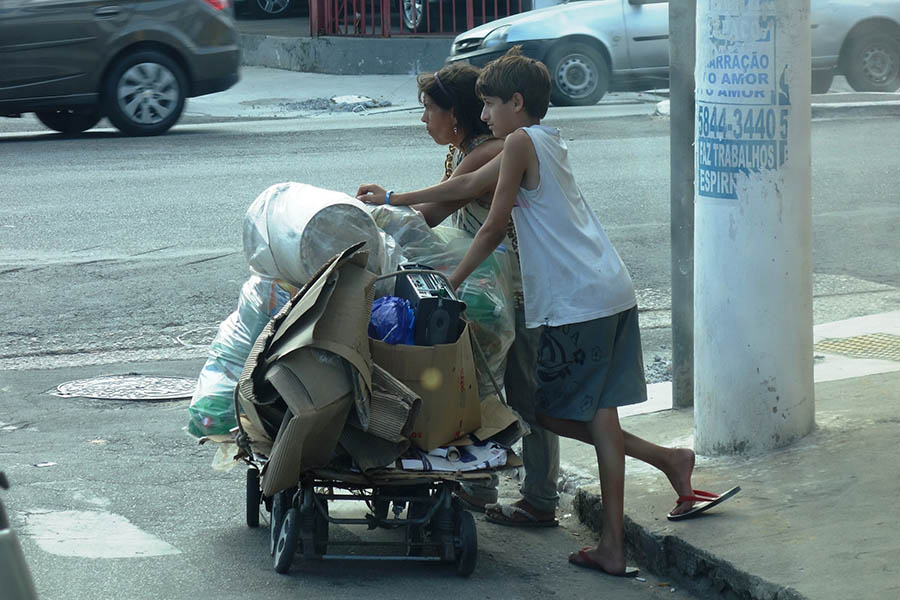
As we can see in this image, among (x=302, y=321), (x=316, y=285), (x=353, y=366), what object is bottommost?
(x=353, y=366)

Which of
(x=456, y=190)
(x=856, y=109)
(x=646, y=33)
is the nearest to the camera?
(x=456, y=190)

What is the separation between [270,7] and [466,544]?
23.6 metres

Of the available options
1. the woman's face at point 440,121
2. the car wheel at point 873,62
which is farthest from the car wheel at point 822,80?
the woman's face at point 440,121

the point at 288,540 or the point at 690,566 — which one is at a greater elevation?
the point at 288,540

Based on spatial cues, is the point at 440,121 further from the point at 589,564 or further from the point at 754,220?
the point at 589,564

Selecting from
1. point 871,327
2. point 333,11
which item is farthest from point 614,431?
point 333,11

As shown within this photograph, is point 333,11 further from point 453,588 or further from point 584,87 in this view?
point 453,588

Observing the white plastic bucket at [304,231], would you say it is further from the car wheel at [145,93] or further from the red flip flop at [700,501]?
the car wheel at [145,93]

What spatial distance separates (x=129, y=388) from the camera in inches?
254

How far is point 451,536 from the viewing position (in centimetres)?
419

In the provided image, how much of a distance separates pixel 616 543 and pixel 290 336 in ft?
4.14

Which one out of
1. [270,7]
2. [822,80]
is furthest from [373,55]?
[270,7]

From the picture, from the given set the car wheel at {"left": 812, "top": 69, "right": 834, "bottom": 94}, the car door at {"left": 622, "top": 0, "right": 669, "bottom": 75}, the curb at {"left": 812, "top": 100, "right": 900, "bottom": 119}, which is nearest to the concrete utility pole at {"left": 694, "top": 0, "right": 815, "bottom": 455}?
the curb at {"left": 812, "top": 100, "right": 900, "bottom": 119}

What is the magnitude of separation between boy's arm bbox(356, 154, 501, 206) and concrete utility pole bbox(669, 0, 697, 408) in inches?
62.5
